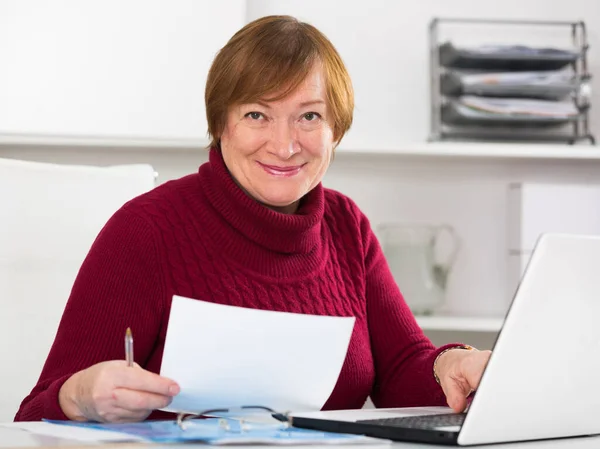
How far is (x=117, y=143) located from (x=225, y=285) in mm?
1123

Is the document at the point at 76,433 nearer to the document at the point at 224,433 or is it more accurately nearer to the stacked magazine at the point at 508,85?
the document at the point at 224,433

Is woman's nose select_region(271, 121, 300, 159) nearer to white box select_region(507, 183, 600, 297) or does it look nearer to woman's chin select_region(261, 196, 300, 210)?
woman's chin select_region(261, 196, 300, 210)

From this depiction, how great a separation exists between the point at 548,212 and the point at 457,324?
416 mm

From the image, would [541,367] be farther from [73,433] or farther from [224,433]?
[73,433]

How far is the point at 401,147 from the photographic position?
2.50 m

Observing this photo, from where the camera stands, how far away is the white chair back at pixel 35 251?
1677mm

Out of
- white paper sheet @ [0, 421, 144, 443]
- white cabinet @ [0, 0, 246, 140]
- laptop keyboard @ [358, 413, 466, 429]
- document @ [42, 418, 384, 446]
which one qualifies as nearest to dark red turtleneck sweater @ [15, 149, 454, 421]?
white paper sheet @ [0, 421, 144, 443]

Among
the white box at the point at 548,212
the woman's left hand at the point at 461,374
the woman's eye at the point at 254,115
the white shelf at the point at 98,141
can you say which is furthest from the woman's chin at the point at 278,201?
the white box at the point at 548,212

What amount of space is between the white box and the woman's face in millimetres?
1177

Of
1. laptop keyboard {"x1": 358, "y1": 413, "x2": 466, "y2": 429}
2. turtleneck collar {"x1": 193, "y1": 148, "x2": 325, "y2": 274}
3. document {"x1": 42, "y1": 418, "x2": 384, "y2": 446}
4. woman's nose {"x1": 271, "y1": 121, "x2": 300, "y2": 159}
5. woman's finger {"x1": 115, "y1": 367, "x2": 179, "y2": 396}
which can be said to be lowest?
laptop keyboard {"x1": 358, "y1": 413, "x2": 466, "y2": 429}

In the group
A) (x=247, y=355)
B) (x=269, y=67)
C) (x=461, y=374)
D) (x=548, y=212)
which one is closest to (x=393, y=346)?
(x=461, y=374)

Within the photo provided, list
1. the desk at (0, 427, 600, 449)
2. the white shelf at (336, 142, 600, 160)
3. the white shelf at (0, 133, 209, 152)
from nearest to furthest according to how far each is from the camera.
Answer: the desk at (0, 427, 600, 449), the white shelf at (0, 133, 209, 152), the white shelf at (336, 142, 600, 160)

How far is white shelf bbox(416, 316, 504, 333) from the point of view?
2434mm

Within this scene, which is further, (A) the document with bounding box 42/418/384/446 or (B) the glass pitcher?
(B) the glass pitcher
